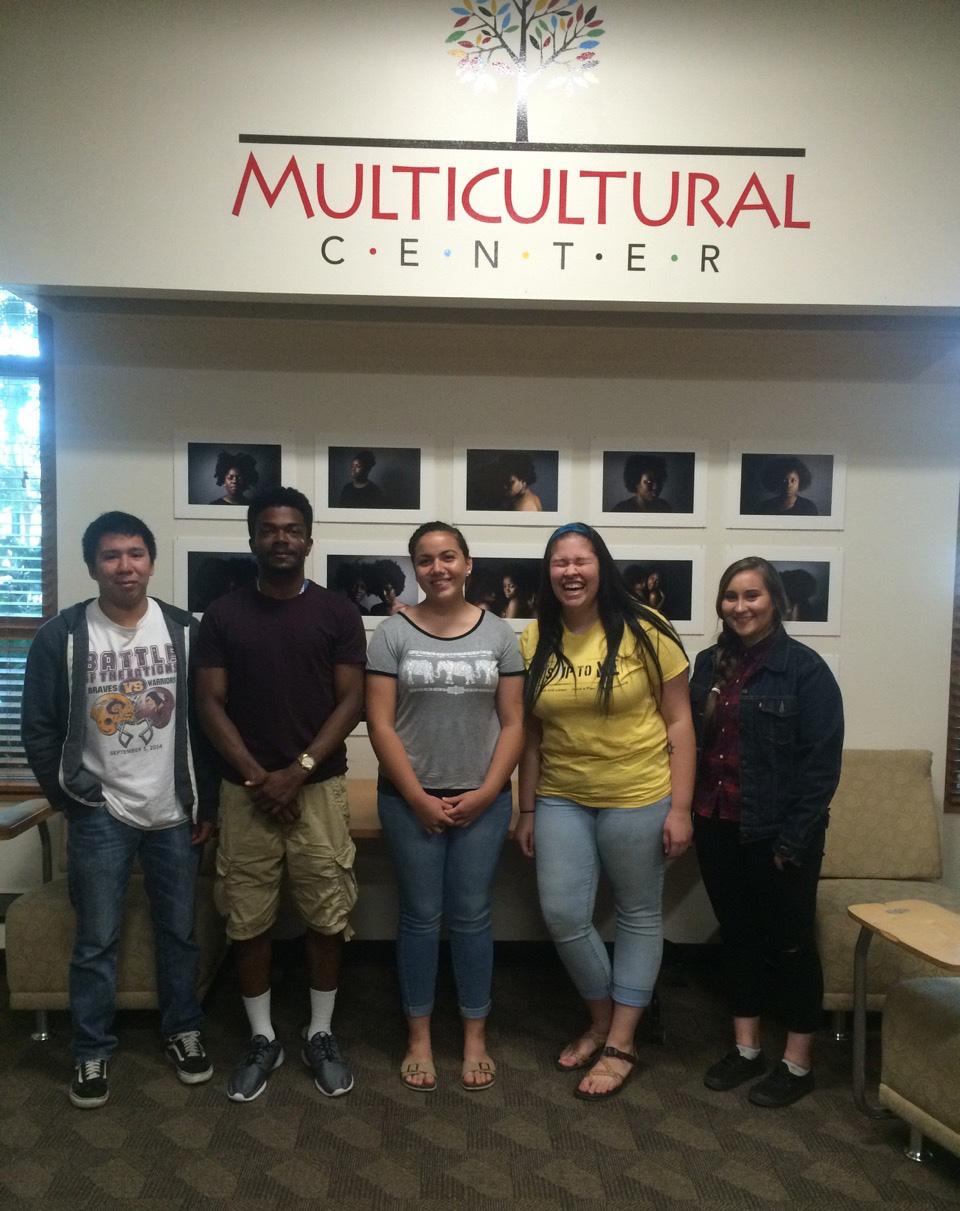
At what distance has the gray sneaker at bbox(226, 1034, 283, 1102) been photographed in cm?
240

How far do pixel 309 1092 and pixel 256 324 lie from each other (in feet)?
8.93

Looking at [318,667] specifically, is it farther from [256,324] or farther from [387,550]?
[256,324]

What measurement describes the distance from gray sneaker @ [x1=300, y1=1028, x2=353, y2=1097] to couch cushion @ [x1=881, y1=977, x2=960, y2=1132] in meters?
1.57

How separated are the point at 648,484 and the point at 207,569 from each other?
5.92 ft

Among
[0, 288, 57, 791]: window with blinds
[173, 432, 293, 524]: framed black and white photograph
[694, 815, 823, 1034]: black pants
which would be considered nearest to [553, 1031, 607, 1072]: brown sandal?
[694, 815, 823, 1034]: black pants

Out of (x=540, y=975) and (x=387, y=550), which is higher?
(x=387, y=550)

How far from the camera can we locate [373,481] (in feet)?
10.6

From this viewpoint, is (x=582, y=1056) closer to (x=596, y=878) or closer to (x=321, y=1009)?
(x=596, y=878)

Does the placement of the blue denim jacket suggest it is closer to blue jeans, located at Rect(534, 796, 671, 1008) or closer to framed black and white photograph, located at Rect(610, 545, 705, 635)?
blue jeans, located at Rect(534, 796, 671, 1008)

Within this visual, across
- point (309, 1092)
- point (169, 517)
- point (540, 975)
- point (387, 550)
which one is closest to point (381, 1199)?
point (309, 1092)

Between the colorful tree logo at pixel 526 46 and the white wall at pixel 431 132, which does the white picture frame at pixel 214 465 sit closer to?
the white wall at pixel 431 132

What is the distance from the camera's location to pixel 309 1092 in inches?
96.7

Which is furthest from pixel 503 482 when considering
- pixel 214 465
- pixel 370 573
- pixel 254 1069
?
pixel 254 1069

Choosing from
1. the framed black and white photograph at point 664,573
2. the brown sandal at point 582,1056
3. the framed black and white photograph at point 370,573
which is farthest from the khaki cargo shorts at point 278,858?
the framed black and white photograph at point 664,573
